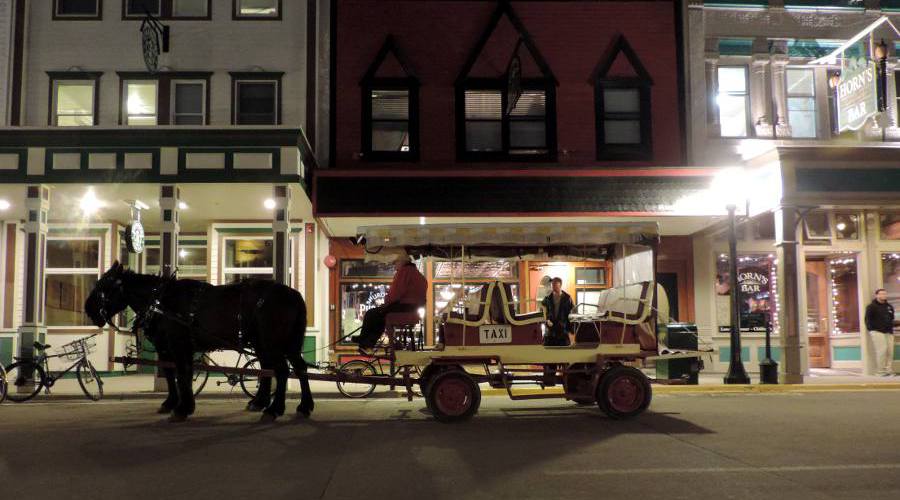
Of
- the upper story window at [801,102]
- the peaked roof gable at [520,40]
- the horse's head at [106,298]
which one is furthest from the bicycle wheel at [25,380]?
the upper story window at [801,102]

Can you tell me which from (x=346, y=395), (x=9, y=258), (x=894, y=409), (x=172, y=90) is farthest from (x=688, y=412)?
(x=9, y=258)

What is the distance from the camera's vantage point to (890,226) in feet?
61.4

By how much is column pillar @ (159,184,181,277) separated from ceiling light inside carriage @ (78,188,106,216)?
1745mm


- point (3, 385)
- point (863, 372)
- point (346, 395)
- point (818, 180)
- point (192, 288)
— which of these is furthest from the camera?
point (863, 372)

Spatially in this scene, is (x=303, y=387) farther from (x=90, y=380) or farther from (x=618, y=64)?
(x=618, y=64)

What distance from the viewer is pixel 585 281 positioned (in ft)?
63.1

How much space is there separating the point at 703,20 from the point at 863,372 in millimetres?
9233

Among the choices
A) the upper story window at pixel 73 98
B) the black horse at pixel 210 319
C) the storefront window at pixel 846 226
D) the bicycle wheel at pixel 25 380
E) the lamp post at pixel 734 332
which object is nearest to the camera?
the black horse at pixel 210 319

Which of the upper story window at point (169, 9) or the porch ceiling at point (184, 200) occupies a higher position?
the upper story window at point (169, 9)

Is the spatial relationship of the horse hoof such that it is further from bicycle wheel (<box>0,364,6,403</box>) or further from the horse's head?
bicycle wheel (<box>0,364,6,403</box>)

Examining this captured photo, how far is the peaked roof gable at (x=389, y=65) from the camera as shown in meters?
18.0

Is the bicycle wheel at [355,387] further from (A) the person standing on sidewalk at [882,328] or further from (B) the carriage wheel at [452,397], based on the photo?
(A) the person standing on sidewalk at [882,328]

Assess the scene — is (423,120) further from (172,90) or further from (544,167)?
(172,90)

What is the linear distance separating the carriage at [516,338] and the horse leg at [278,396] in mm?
825
